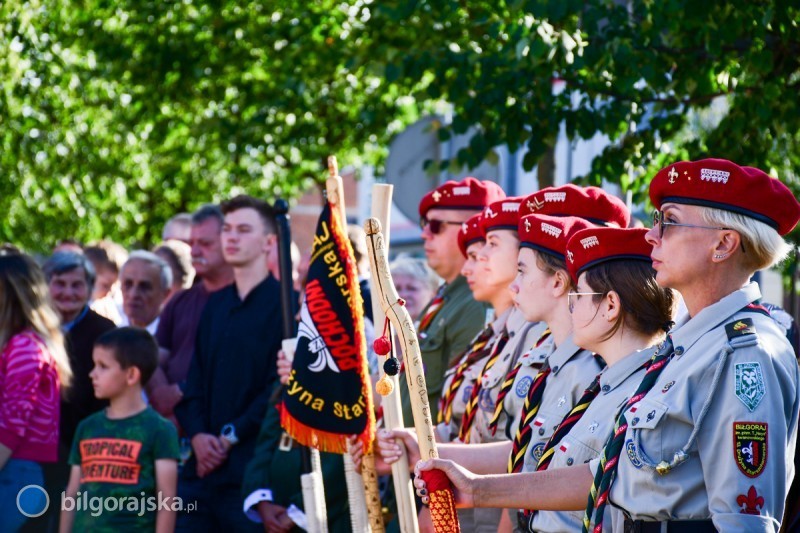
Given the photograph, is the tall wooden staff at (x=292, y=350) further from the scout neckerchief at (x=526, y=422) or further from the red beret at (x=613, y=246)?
the red beret at (x=613, y=246)

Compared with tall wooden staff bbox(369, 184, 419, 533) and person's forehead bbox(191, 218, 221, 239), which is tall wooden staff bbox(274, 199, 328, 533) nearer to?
tall wooden staff bbox(369, 184, 419, 533)

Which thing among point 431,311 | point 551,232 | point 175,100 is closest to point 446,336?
point 431,311

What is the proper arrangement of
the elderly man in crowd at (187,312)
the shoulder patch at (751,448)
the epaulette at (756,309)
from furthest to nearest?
the elderly man in crowd at (187,312) → the epaulette at (756,309) → the shoulder patch at (751,448)

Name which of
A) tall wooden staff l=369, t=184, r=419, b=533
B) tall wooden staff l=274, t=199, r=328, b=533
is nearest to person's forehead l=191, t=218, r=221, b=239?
tall wooden staff l=274, t=199, r=328, b=533

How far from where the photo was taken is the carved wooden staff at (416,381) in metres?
4.10

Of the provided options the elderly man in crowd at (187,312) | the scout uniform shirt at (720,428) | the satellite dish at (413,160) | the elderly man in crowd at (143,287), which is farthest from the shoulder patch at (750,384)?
the elderly man in crowd at (143,287)

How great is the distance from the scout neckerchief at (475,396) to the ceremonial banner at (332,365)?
1.37 ft

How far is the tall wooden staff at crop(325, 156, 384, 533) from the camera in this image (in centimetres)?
541

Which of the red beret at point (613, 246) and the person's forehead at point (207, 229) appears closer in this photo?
the red beret at point (613, 246)

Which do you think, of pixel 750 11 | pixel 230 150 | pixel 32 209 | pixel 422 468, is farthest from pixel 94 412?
pixel 32 209

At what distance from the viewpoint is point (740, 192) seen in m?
3.71

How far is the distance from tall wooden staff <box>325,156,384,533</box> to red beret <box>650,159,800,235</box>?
214 centimetres

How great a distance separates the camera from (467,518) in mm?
5730

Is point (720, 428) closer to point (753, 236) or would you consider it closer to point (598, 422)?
point (753, 236)
